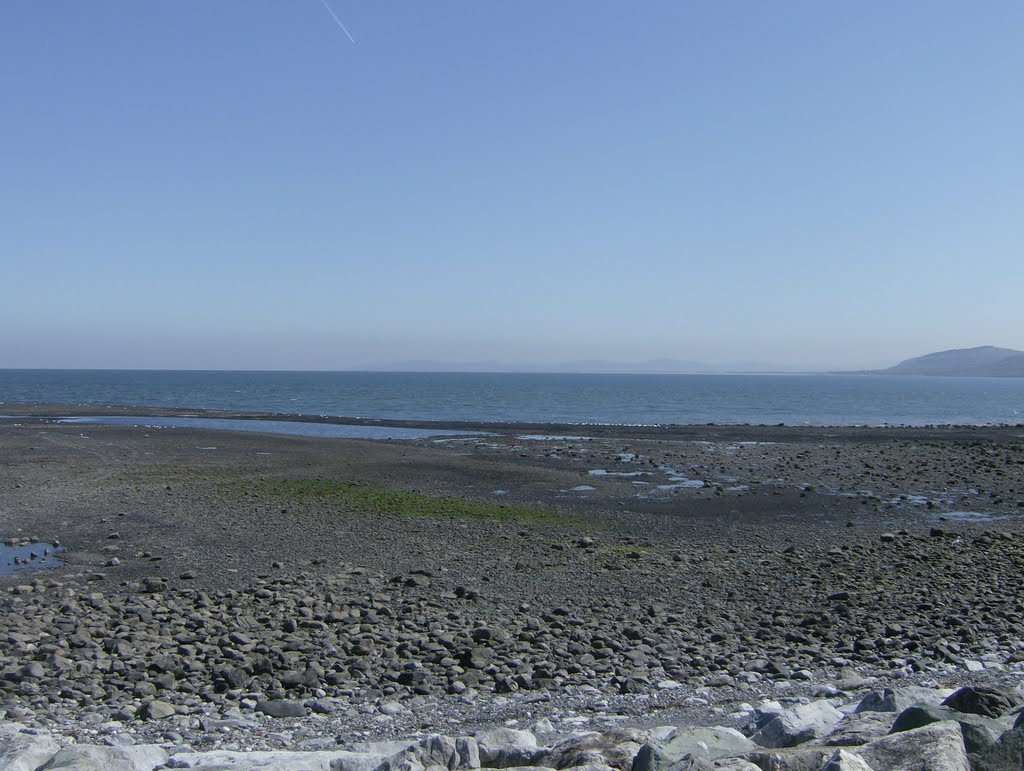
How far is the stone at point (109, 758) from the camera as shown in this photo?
240 inches

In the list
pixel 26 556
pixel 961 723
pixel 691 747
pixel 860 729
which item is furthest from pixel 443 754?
pixel 26 556

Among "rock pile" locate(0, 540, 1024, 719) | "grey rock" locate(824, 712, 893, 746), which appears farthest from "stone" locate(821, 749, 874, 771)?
"rock pile" locate(0, 540, 1024, 719)

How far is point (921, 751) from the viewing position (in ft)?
18.3

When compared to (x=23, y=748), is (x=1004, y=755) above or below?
above

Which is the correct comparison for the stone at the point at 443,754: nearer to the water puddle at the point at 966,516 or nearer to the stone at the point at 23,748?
the stone at the point at 23,748

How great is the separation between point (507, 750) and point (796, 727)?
239cm

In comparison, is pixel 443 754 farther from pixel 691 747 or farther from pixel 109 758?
pixel 109 758

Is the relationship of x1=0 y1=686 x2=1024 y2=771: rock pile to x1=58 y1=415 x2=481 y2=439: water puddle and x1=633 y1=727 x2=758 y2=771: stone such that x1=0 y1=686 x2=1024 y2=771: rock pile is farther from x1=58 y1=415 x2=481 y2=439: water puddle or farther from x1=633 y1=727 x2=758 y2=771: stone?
x1=58 y1=415 x2=481 y2=439: water puddle

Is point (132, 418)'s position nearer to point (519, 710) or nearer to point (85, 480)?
point (85, 480)

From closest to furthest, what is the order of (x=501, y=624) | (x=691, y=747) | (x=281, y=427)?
(x=691, y=747) → (x=501, y=624) → (x=281, y=427)

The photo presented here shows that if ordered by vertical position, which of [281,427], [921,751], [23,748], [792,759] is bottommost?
[281,427]

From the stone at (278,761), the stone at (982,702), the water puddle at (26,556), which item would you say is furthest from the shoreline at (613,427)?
the stone at (278,761)

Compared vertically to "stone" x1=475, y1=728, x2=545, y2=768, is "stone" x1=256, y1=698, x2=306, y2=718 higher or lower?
lower

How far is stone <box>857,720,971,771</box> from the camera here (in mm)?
5484
